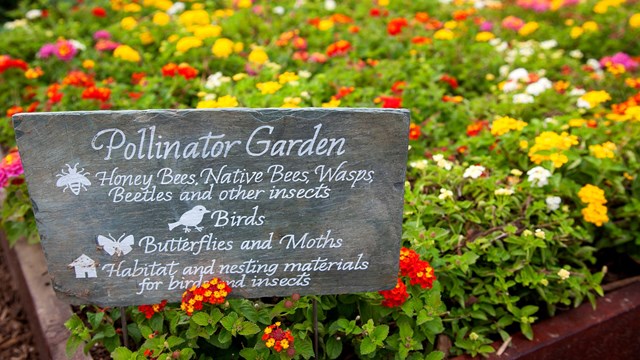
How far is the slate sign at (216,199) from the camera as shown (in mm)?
1571

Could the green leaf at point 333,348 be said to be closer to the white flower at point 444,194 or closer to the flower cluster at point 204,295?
the flower cluster at point 204,295

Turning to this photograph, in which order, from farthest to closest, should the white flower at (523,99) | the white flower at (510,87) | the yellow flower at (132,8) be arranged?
the yellow flower at (132,8) < the white flower at (510,87) < the white flower at (523,99)

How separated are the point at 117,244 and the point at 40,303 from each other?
103 cm

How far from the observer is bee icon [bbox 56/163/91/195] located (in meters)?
1.59

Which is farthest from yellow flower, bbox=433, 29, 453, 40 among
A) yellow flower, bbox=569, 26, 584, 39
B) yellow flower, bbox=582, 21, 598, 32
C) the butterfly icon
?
the butterfly icon

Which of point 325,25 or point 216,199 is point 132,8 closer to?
point 325,25

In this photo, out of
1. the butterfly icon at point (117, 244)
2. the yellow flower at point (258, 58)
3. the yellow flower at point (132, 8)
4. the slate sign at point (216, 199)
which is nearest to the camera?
the slate sign at point (216, 199)

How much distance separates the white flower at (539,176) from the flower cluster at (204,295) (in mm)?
1350

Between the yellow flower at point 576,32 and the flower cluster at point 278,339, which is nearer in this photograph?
the flower cluster at point 278,339

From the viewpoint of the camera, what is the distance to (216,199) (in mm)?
1650

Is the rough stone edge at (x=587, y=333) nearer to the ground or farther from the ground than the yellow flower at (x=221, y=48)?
nearer to the ground

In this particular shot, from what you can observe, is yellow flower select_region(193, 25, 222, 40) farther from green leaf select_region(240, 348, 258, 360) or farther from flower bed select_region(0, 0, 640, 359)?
green leaf select_region(240, 348, 258, 360)

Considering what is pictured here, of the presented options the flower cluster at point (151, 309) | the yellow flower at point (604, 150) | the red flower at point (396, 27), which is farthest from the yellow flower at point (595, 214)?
the red flower at point (396, 27)

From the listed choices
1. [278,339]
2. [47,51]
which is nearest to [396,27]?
[47,51]
